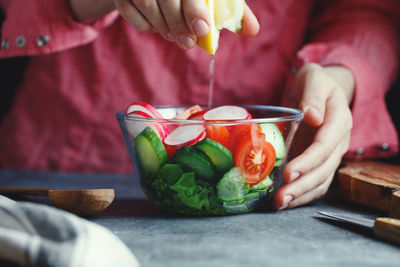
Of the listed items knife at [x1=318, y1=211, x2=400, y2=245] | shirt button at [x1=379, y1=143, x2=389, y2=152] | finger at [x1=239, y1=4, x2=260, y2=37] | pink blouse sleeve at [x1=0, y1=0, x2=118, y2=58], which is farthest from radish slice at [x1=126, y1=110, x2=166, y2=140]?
shirt button at [x1=379, y1=143, x2=389, y2=152]

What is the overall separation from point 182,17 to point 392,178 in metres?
0.56

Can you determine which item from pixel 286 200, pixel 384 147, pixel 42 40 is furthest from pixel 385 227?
pixel 42 40

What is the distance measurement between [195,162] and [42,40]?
65 centimetres

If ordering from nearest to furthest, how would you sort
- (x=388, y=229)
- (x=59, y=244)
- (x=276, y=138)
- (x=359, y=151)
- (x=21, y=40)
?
1. (x=59, y=244)
2. (x=388, y=229)
3. (x=276, y=138)
4. (x=21, y=40)
5. (x=359, y=151)

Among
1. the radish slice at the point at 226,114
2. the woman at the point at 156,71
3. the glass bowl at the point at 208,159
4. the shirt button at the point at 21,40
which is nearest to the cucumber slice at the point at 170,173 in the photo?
the glass bowl at the point at 208,159

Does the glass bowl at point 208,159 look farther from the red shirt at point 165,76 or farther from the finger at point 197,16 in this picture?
the red shirt at point 165,76

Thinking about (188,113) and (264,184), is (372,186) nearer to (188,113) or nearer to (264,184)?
(264,184)

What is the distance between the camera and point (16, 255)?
0.53m

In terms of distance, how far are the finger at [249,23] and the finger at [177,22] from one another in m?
0.12

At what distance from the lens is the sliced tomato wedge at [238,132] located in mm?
755

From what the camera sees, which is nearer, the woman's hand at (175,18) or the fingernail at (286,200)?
the woman's hand at (175,18)

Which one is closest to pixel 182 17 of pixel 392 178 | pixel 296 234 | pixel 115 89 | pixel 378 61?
pixel 296 234

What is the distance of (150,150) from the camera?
76cm

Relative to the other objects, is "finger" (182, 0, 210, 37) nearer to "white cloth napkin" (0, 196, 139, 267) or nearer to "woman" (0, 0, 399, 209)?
"white cloth napkin" (0, 196, 139, 267)
